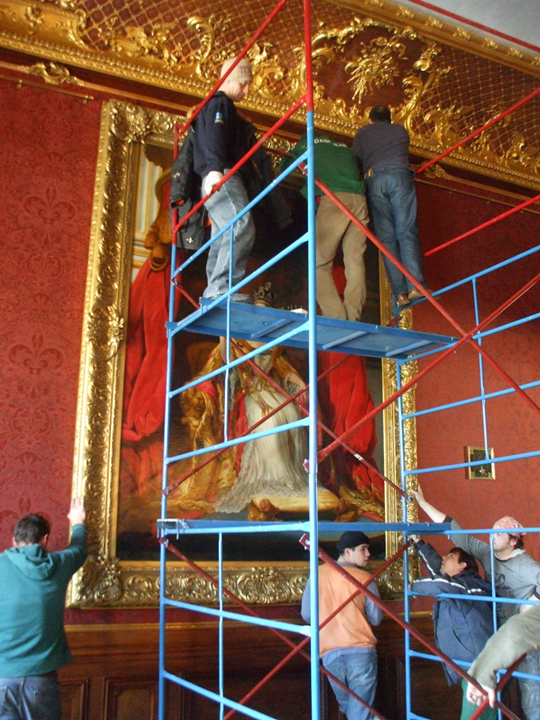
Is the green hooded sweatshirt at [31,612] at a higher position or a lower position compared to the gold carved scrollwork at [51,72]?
lower

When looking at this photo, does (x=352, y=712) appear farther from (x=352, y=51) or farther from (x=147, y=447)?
(x=352, y=51)

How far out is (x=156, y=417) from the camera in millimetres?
4707

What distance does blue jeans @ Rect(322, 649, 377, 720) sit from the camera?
13.4ft

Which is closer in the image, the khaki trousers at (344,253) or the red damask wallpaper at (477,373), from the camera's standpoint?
the khaki trousers at (344,253)

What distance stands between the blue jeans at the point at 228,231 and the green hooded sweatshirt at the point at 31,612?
5.43 feet

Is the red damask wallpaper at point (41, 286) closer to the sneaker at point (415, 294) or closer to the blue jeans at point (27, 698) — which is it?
the blue jeans at point (27, 698)

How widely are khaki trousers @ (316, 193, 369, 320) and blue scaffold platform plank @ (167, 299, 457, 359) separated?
286mm

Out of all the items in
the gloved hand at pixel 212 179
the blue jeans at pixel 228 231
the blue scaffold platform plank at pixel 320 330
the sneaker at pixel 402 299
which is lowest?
the blue scaffold platform plank at pixel 320 330

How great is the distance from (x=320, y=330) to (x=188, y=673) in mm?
2282

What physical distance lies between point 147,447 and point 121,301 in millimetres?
1018

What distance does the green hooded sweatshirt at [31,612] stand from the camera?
3.33 m

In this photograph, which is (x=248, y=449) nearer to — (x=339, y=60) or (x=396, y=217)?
(x=396, y=217)

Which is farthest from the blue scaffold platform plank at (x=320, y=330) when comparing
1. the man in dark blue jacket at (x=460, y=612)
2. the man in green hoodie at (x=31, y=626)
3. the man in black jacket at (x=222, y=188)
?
the man in green hoodie at (x=31, y=626)

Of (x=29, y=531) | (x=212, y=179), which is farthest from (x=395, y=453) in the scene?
(x=29, y=531)
